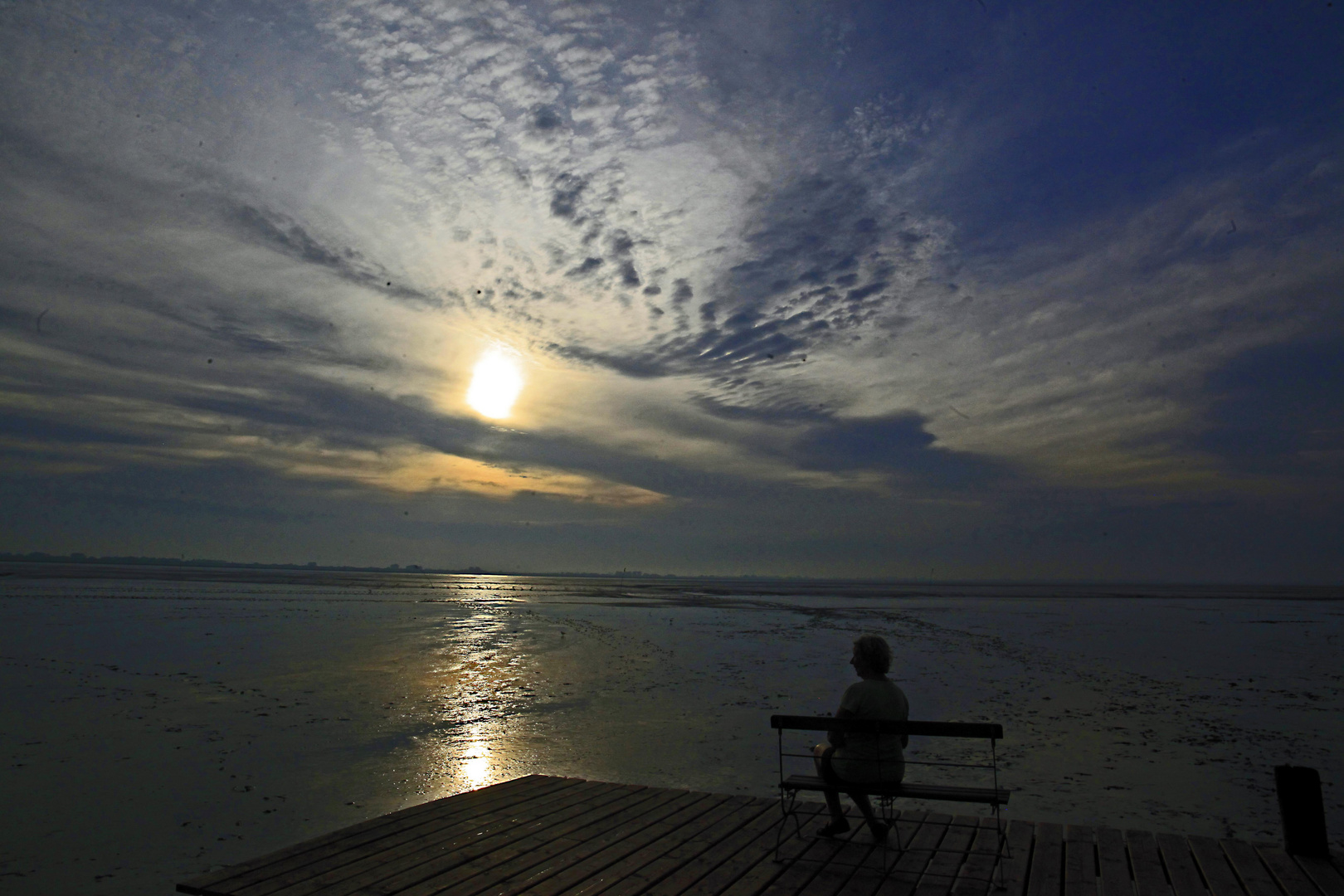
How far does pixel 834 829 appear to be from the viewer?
21.5ft

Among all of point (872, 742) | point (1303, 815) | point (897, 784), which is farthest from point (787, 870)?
point (1303, 815)

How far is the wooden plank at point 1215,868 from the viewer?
17.6 feet

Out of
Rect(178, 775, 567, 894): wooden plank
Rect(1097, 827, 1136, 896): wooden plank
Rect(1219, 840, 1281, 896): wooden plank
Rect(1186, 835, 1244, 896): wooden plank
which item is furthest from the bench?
Rect(178, 775, 567, 894): wooden plank

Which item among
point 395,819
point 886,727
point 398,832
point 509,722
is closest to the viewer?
point 886,727

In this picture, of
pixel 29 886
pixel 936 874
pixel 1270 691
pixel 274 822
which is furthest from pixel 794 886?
pixel 1270 691

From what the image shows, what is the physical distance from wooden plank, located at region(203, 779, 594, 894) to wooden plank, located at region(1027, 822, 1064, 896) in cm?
440

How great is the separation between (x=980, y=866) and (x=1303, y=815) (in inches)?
110

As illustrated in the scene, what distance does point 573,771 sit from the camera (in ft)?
32.5

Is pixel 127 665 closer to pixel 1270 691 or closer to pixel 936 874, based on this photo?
pixel 936 874

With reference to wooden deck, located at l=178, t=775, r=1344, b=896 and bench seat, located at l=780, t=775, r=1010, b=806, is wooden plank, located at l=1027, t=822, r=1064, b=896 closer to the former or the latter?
wooden deck, located at l=178, t=775, r=1344, b=896

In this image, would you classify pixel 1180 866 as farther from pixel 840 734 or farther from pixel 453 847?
pixel 453 847

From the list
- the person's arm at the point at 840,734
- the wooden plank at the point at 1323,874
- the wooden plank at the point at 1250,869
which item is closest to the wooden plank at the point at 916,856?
the person's arm at the point at 840,734

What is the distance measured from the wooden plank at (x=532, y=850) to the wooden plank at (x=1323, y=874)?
5.09 m

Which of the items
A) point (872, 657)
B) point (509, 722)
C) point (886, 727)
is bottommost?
point (509, 722)
